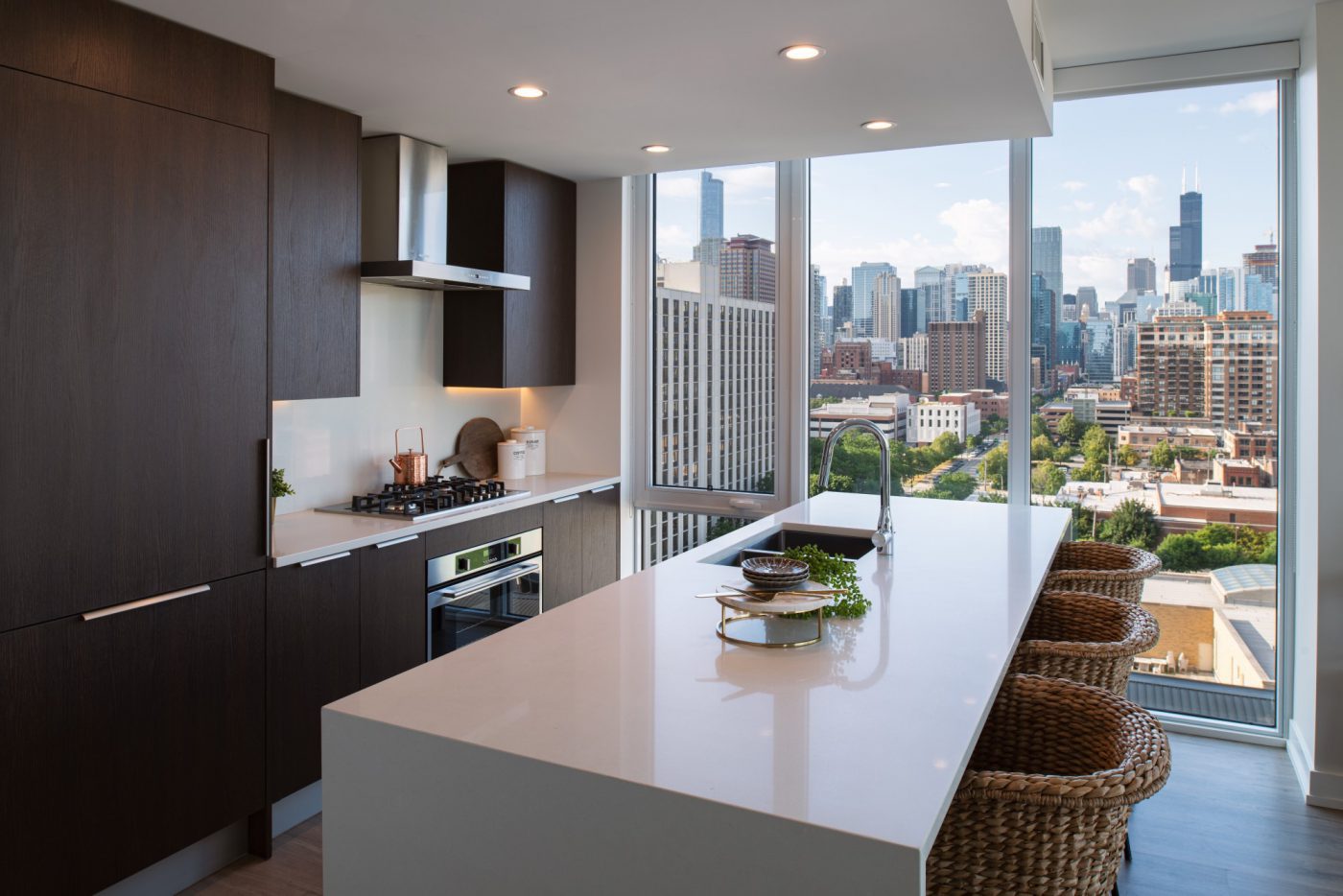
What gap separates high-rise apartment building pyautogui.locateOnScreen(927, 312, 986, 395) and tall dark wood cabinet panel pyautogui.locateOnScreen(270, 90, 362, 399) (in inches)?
96.9

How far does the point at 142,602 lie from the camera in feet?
8.38

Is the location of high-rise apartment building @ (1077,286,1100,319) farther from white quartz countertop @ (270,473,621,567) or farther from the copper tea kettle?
the copper tea kettle

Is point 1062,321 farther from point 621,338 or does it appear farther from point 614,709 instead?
point 614,709

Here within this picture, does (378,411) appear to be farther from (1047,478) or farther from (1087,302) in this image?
(1087,302)

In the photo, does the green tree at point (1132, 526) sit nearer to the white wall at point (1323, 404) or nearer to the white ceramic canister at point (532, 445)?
the white wall at point (1323, 404)

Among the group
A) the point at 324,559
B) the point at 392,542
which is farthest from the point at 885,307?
the point at 324,559

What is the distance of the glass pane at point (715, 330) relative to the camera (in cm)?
469

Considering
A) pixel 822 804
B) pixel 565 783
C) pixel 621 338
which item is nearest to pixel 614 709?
pixel 565 783

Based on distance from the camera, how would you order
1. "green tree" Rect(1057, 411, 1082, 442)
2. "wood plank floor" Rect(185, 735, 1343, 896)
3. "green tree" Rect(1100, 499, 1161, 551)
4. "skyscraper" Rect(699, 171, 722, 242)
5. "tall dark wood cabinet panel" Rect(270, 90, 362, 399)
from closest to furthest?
1. "wood plank floor" Rect(185, 735, 1343, 896)
2. "tall dark wood cabinet panel" Rect(270, 90, 362, 399)
3. "green tree" Rect(1100, 499, 1161, 551)
4. "green tree" Rect(1057, 411, 1082, 442)
5. "skyscraper" Rect(699, 171, 722, 242)

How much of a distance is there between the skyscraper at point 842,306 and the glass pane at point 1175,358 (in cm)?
81

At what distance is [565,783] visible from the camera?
4.65ft

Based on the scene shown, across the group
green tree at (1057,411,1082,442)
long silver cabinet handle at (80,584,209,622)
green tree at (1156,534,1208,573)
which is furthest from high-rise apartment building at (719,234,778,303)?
long silver cabinet handle at (80,584,209,622)

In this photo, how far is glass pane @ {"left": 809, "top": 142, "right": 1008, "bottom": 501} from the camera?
4242mm

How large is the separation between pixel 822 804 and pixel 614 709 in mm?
454
